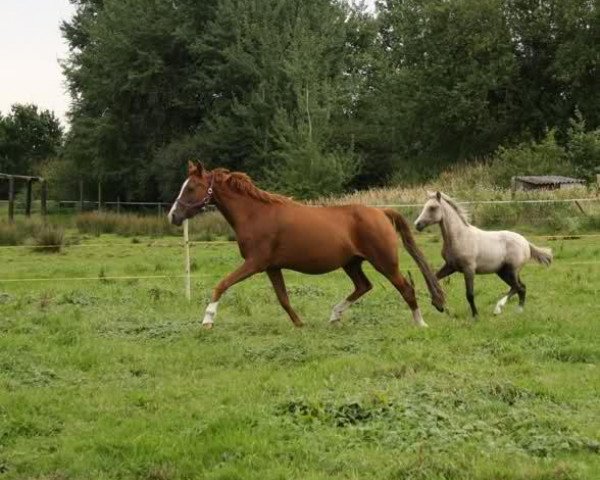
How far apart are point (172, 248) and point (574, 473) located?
61.9 feet

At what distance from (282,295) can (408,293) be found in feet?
5.04

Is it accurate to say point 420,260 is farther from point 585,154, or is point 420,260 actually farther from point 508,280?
point 585,154

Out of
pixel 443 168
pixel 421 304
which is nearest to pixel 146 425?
pixel 421 304

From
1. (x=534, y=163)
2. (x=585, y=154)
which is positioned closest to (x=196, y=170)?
(x=534, y=163)

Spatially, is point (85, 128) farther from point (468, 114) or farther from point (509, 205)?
point (509, 205)

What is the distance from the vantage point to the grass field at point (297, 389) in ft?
16.7

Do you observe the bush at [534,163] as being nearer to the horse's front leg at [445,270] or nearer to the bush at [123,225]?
the bush at [123,225]

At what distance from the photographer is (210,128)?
44.5 meters

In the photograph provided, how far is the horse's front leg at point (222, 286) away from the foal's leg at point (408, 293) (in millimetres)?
1675

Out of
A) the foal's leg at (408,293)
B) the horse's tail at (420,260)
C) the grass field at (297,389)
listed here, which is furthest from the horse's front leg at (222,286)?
the horse's tail at (420,260)

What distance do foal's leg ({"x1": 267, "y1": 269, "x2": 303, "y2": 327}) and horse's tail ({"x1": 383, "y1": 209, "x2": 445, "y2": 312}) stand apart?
5.24ft

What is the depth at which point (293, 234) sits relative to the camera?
10141 mm

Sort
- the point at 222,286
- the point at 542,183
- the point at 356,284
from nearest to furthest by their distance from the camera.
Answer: the point at 222,286, the point at 356,284, the point at 542,183

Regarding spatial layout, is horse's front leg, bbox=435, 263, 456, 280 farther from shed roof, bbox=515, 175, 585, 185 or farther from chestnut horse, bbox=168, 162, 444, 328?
shed roof, bbox=515, 175, 585, 185
